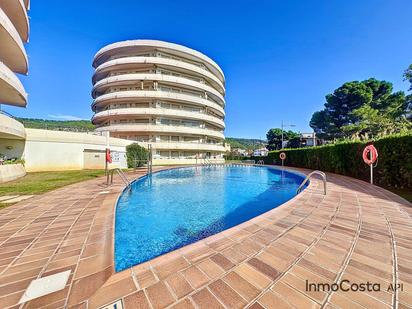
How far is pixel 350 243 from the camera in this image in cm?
242

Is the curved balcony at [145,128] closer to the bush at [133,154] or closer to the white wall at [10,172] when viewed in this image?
the bush at [133,154]

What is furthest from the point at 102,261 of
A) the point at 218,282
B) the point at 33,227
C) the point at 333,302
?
the point at 333,302

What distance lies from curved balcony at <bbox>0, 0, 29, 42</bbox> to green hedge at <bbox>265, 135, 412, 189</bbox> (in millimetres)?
20989

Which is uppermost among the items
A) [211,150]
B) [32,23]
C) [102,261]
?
[32,23]

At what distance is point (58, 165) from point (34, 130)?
10.3 feet

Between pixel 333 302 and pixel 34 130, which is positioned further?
pixel 34 130

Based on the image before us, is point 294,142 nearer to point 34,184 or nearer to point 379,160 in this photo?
point 379,160

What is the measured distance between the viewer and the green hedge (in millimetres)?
6664

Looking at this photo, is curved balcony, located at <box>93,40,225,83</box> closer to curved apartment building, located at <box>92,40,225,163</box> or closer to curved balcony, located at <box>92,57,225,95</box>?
curved apartment building, located at <box>92,40,225,163</box>

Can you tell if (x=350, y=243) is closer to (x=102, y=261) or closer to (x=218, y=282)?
(x=218, y=282)

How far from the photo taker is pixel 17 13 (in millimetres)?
11172

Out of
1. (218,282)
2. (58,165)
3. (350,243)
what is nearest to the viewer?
(218,282)

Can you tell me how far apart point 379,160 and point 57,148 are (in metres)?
21.4

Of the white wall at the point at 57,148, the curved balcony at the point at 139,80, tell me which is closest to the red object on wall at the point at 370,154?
the white wall at the point at 57,148
